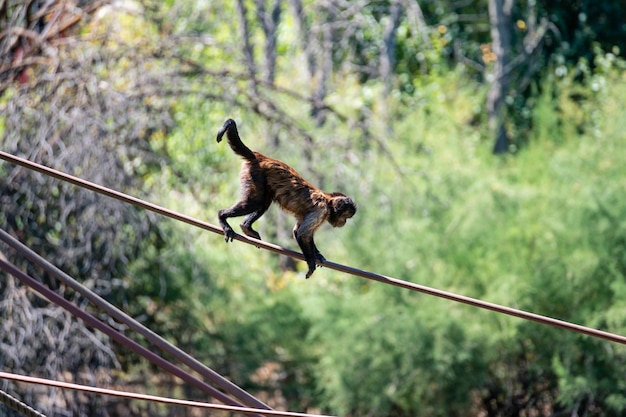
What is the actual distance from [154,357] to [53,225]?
5.01 metres

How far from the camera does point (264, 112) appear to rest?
35.4 feet

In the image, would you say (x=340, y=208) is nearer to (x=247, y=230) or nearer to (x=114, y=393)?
(x=247, y=230)

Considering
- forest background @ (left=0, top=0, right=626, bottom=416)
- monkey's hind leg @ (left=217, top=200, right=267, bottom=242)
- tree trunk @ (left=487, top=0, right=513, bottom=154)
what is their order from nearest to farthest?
monkey's hind leg @ (left=217, top=200, right=267, bottom=242)
forest background @ (left=0, top=0, right=626, bottom=416)
tree trunk @ (left=487, top=0, right=513, bottom=154)

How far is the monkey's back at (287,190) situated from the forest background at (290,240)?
137 inches

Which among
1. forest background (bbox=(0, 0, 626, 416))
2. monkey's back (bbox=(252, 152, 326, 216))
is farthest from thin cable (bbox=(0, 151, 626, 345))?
forest background (bbox=(0, 0, 626, 416))

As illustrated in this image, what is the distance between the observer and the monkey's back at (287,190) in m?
5.86

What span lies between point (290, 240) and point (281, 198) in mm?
5720

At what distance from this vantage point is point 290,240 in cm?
1159

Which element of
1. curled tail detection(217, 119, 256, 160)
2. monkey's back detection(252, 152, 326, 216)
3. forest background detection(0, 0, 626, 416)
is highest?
curled tail detection(217, 119, 256, 160)

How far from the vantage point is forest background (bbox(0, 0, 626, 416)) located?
9.37 metres

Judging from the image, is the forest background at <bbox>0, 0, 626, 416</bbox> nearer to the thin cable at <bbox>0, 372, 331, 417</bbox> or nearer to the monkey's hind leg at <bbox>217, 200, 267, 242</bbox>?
the monkey's hind leg at <bbox>217, 200, 267, 242</bbox>

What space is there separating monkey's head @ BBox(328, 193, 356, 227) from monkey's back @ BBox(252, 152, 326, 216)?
0.08m

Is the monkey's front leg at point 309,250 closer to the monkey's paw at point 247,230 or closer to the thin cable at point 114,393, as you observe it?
the monkey's paw at point 247,230

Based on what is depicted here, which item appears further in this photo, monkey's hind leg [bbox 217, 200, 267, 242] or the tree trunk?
the tree trunk
